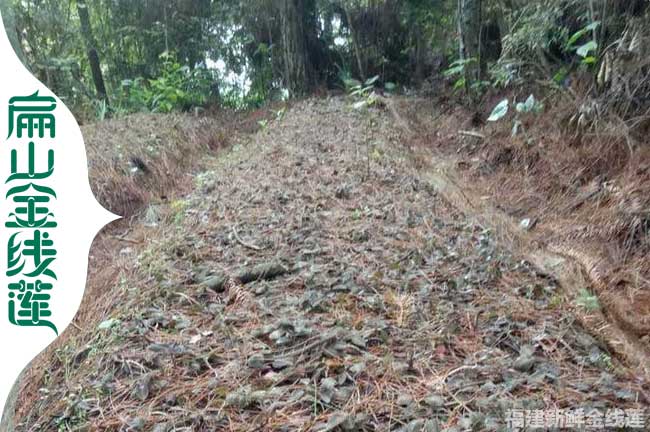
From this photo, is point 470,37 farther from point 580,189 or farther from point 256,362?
point 256,362

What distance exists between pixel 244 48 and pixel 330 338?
7.69m

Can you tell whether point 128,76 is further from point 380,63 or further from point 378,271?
point 378,271

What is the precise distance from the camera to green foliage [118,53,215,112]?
25.4 ft

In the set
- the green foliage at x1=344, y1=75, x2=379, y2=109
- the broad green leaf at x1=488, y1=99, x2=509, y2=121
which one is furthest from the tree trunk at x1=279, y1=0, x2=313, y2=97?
the broad green leaf at x1=488, y1=99, x2=509, y2=121

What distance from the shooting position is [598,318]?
2.03 m

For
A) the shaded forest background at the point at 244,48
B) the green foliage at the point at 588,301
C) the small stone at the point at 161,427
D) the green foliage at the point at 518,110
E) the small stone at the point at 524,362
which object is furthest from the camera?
the shaded forest background at the point at 244,48

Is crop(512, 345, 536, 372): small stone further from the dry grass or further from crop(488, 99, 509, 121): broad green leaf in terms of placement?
crop(488, 99, 509, 121): broad green leaf

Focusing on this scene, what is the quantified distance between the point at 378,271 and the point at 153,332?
0.99m

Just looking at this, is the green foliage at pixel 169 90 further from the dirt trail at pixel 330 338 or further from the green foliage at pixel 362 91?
the dirt trail at pixel 330 338

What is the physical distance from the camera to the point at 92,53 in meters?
7.60

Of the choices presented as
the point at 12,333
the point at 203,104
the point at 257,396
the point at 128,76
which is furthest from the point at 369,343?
the point at 128,76

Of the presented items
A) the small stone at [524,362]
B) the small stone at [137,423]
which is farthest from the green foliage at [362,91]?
the small stone at [137,423]

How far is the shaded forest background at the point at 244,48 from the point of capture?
21.7ft

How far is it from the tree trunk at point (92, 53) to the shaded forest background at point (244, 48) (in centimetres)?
1
